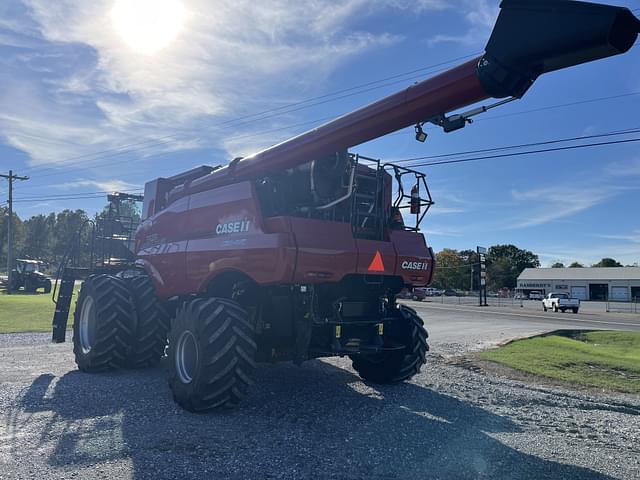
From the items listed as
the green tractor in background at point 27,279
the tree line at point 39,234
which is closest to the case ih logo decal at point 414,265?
the green tractor in background at point 27,279

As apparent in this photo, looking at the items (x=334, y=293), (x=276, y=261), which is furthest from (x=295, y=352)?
(x=276, y=261)

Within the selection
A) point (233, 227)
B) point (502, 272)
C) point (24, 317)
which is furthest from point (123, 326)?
point (502, 272)

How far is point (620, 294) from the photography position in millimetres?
79062

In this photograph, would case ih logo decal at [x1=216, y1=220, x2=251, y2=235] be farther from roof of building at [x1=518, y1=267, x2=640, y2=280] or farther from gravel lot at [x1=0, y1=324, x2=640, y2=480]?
roof of building at [x1=518, y1=267, x2=640, y2=280]

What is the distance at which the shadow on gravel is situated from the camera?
4.49m

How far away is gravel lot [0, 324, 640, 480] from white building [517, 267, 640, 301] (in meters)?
79.9

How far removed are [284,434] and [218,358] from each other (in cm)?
120

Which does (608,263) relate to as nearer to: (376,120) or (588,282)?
(588,282)

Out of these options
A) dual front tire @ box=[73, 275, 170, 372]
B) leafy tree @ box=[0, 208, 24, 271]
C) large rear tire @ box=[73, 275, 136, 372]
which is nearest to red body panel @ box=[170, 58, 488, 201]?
dual front tire @ box=[73, 275, 170, 372]

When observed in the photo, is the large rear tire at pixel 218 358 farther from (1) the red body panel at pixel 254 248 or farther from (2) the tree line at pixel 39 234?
(2) the tree line at pixel 39 234

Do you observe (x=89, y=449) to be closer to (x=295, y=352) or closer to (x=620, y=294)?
(x=295, y=352)

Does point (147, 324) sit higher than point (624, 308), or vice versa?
point (147, 324)

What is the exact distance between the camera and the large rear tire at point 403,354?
7.84 m

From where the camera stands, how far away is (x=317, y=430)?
5.65 m
